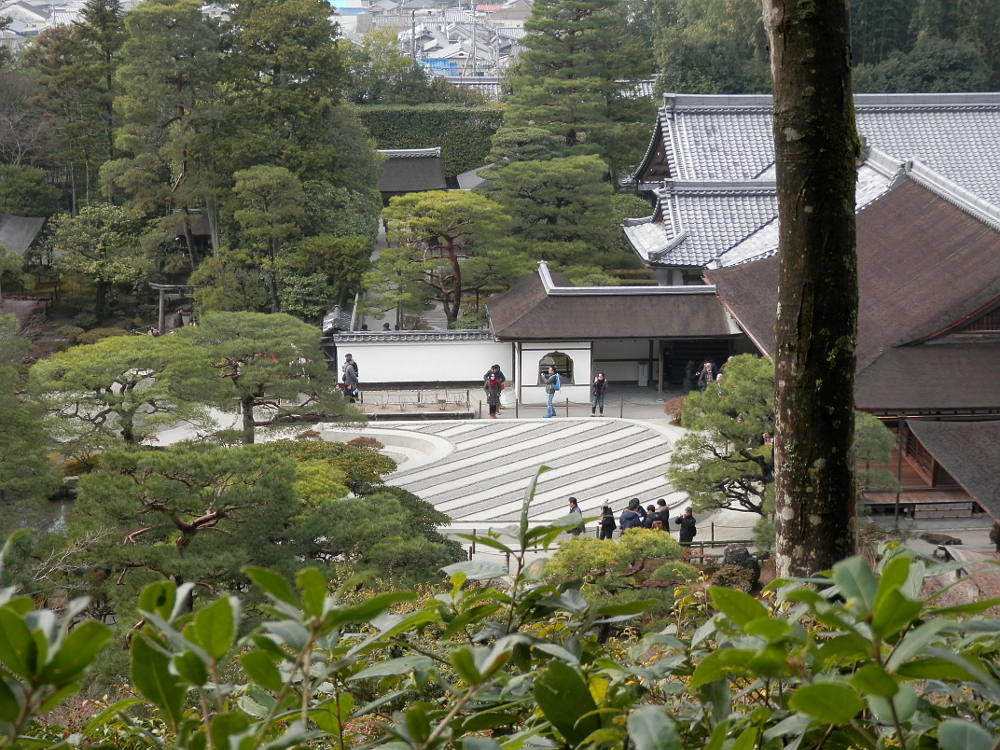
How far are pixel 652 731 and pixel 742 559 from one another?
35.4 feet

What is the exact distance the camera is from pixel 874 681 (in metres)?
1.14

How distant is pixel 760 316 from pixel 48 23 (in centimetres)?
8141

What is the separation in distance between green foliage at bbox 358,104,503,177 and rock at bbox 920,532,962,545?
1105 inches

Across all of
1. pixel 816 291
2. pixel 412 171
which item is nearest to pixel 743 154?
pixel 412 171

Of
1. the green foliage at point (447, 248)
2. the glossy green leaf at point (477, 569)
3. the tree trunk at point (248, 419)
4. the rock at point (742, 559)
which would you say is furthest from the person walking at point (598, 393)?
the glossy green leaf at point (477, 569)

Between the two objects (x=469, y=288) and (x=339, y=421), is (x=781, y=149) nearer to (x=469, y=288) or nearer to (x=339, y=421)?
(x=339, y=421)

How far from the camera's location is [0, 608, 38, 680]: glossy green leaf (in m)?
1.05

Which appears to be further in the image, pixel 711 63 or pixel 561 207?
pixel 711 63

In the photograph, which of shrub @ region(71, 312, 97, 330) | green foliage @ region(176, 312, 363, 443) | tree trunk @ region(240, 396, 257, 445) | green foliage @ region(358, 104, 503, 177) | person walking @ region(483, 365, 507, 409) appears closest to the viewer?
green foliage @ region(176, 312, 363, 443)

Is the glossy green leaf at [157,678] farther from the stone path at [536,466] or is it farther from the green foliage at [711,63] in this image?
the green foliage at [711,63]

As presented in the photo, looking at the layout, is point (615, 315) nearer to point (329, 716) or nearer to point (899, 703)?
point (329, 716)

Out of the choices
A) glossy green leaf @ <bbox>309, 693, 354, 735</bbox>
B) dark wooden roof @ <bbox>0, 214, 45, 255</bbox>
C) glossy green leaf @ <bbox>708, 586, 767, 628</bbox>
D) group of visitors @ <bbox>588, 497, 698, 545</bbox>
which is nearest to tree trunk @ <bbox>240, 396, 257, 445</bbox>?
group of visitors @ <bbox>588, 497, 698, 545</bbox>

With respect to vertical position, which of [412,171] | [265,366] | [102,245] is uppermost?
[412,171]

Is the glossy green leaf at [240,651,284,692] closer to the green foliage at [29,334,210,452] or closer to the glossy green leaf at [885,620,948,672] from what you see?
the glossy green leaf at [885,620,948,672]
